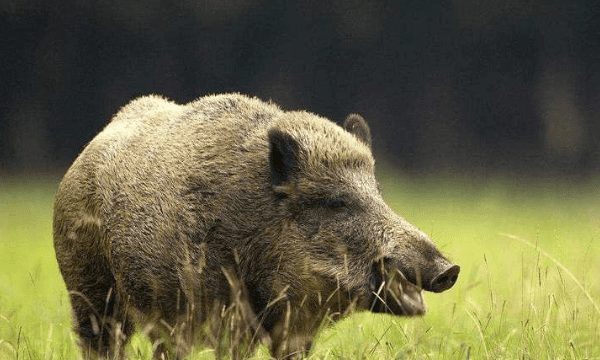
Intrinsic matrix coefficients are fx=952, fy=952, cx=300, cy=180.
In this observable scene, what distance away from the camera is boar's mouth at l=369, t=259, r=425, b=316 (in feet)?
14.0

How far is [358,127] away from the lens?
17.9 ft

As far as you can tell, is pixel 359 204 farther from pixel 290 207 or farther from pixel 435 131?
pixel 435 131

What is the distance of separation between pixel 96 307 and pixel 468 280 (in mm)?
2156

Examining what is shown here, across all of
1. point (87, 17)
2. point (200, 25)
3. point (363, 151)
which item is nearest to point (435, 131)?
point (200, 25)

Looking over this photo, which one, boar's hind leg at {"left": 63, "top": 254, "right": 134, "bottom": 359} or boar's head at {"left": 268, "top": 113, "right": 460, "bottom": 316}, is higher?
boar's head at {"left": 268, "top": 113, "right": 460, "bottom": 316}

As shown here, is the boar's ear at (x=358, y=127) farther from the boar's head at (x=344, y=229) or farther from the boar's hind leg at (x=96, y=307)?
the boar's hind leg at (x=96, y=307)

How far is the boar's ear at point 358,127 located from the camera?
543 cm

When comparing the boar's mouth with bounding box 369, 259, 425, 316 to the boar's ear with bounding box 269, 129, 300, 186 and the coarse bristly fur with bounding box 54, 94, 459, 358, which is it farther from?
the boar's ear with bounding box 269, 129, 300, 186

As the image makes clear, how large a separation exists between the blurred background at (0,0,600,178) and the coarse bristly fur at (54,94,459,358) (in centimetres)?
1149

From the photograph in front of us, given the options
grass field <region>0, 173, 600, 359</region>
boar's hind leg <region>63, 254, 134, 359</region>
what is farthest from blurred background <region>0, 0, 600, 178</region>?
boar's hind leg <region>63, 254, 134, 359</region>

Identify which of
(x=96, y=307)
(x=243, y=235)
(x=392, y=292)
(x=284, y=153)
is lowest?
(x=96, y=307)

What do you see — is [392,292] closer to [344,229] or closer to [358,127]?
[344,229]

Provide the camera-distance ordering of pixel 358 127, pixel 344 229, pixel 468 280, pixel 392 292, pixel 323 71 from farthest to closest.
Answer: pixel 323 71 → pixel 468 280 → pixel 358 127 → pixel 344 229 → pixel 392 292

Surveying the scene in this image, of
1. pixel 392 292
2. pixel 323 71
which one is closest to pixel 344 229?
pixel 392 292
